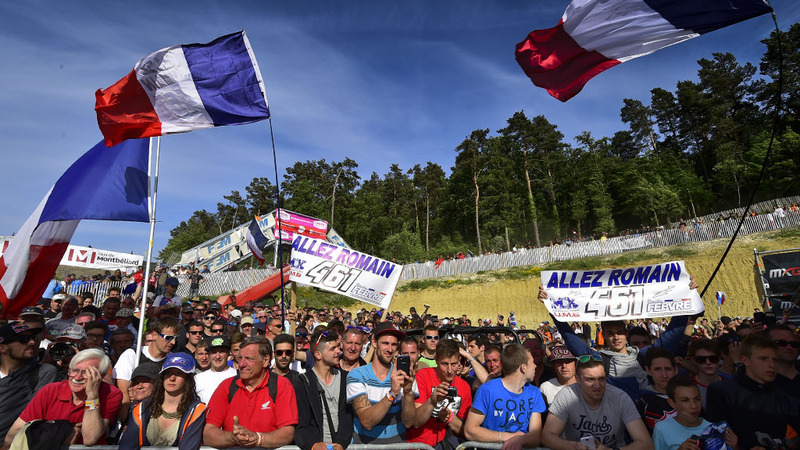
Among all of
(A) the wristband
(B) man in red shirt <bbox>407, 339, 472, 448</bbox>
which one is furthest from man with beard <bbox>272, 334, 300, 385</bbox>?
(A) the wristband

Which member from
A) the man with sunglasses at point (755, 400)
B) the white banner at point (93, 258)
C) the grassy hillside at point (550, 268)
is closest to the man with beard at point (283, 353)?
the man with sunglasses at point (755, 400)

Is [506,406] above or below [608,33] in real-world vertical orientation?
below

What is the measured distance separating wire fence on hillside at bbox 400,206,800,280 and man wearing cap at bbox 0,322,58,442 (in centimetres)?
3270

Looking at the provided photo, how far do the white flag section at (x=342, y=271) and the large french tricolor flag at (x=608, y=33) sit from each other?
529 centimetres

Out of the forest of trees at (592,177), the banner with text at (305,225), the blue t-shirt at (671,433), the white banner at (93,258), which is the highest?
the forest of trees at (592,177)

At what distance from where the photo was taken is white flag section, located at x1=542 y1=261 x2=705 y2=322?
6969 millimetres

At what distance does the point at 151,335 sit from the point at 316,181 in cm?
6449

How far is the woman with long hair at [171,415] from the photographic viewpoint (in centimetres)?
351

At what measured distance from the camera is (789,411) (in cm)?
344

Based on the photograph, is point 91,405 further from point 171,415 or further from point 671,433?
point 671,433

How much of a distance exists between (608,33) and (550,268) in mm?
26375

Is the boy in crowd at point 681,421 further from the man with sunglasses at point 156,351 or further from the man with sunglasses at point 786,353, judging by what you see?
the man with sunglasses at point 156,351

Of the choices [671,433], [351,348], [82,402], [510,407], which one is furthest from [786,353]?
[82,402]

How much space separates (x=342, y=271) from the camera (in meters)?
9.89
